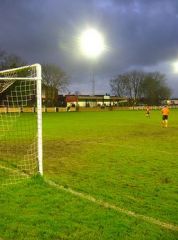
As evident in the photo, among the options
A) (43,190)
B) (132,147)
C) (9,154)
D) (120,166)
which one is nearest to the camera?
(43,190)

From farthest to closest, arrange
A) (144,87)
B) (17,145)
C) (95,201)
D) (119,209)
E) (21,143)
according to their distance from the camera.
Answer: (144,87) → (21,143) → (17,145) → (95,201) → (119,209)

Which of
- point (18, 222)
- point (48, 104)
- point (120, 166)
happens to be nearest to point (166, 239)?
point (18, 222)

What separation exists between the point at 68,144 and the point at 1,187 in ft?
32.7

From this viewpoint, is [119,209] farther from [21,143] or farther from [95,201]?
[21,143]

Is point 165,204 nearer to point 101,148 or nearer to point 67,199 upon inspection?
point 67,199

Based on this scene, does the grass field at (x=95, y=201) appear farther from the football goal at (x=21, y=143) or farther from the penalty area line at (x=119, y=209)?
the football goal at (x=21, y=143)

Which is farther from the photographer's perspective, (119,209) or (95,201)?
(95,201)

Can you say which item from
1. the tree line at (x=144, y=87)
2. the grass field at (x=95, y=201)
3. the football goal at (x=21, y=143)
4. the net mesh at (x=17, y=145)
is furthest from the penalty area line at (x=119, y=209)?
the tree line at (x=144, y=87)

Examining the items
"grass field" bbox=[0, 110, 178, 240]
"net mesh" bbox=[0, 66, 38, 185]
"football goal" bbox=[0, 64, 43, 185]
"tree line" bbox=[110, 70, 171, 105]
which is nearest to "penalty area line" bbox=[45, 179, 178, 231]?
"grass field" bbox=[0, 110, 178, 240]

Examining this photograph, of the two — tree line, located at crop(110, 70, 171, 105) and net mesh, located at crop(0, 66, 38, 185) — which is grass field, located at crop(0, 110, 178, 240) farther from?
tree line, located at crop(110, 70, 171, 105)

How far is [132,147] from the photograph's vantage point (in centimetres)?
1812

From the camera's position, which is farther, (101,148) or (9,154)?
(101,148)

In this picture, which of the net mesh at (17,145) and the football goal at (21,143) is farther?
the net mesh at (17,145)

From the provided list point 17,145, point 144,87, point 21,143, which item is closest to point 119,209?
point 17,145
